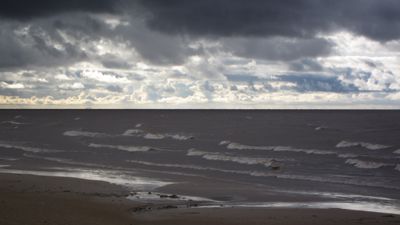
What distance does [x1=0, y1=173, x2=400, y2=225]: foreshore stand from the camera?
13.0 metres

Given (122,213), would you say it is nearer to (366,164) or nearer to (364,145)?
(366,164)

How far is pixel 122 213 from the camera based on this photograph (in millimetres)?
14117

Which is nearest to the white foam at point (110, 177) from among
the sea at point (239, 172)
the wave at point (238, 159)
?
the sea at point (239, 172)

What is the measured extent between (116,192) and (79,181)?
14.0ft

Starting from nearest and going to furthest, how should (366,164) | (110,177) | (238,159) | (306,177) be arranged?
1. (110,177)
2. (306,177)
3. (366,164)
4. (238,159)

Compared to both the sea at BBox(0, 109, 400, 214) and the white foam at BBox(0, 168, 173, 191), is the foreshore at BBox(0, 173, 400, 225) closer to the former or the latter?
the sea at BBox(0, 109, 400, 214)

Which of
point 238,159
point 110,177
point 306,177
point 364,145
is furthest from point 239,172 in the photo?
point 364,145

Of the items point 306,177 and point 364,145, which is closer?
point 306,177

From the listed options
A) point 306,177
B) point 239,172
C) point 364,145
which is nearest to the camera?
point 306,177

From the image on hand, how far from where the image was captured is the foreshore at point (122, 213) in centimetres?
1296

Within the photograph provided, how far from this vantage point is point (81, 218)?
13062mm

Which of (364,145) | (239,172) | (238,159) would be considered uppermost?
(364,145)

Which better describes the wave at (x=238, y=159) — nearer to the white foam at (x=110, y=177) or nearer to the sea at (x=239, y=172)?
the sea at (x=239, y=172)

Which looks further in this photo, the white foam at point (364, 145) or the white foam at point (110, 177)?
the white foam at point (364, 145)
